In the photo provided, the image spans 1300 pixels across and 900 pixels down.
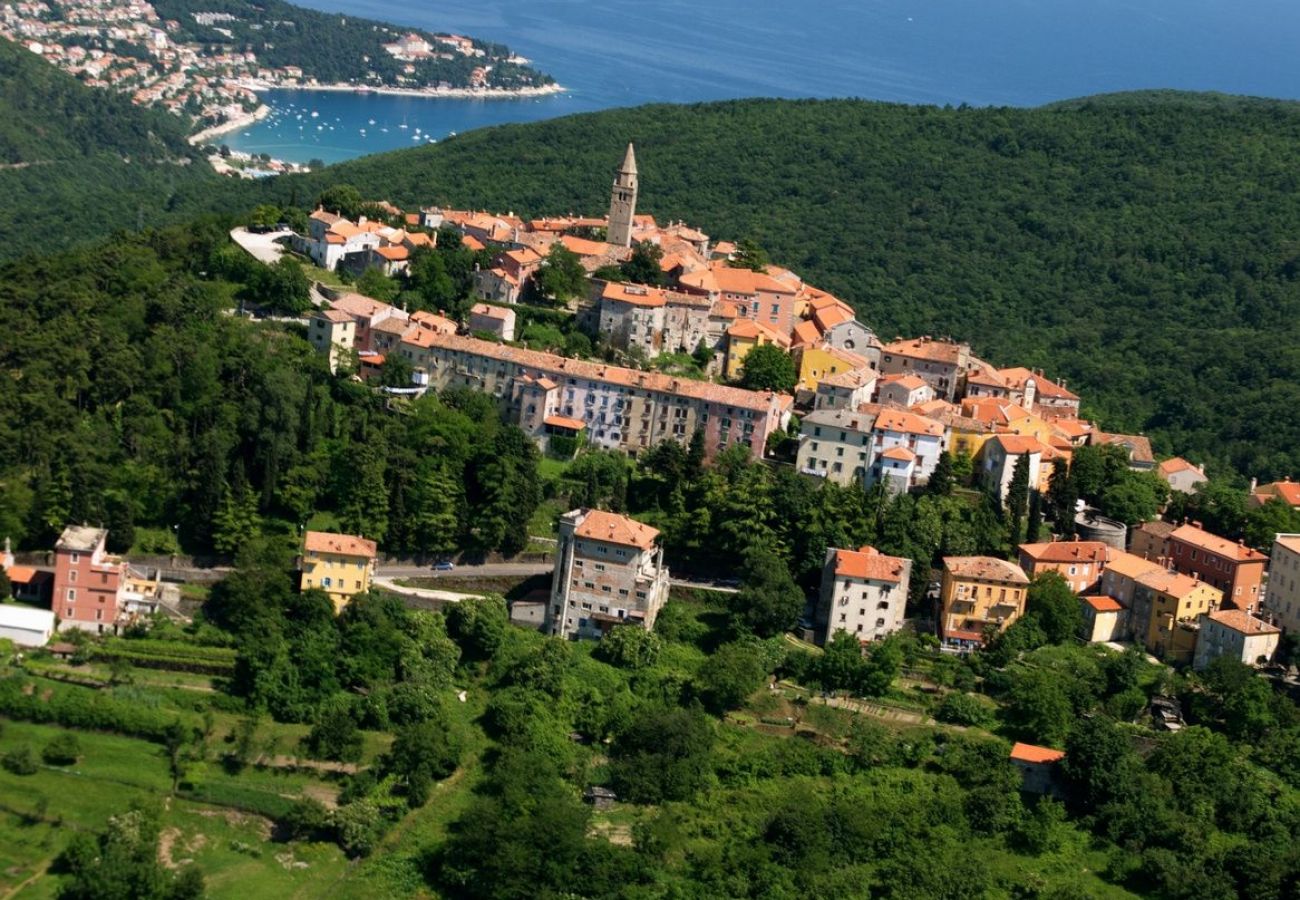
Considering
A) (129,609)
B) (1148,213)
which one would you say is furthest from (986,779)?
(1148,213)

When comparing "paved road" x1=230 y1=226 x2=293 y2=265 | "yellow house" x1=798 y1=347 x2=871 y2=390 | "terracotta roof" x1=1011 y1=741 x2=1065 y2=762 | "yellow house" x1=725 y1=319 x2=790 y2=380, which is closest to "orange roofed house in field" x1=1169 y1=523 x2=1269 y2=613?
"terracotta roof" x1=1011 y1=741 x2=1065 y2=762

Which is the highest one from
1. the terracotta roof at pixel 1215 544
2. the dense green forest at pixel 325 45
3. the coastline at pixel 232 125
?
the dense green forest at pixel 325 45

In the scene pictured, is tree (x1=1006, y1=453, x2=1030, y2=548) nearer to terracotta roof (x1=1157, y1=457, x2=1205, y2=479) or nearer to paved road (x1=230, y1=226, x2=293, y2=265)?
terracotta roof (x1=1157, y1=457, x2=1205, y2=479)

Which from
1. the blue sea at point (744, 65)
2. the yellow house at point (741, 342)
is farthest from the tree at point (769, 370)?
the blue sea at point (744, 65)

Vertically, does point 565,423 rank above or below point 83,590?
above

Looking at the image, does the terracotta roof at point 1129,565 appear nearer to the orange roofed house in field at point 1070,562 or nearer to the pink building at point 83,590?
the orange roofed house in field at point 1070,562

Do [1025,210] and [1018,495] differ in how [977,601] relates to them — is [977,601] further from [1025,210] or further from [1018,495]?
[1025,210]

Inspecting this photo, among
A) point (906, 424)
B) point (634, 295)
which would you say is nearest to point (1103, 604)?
point (906, 424)
